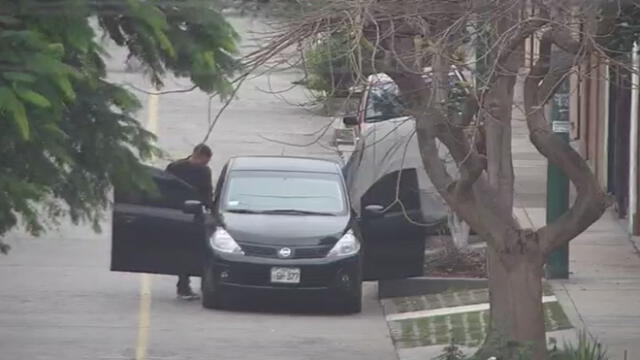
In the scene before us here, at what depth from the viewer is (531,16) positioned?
36.5 ft

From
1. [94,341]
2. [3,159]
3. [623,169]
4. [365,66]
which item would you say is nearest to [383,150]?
[623,169]

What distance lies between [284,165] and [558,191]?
313cm

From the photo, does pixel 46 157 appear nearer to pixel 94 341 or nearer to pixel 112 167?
pixel 112 167

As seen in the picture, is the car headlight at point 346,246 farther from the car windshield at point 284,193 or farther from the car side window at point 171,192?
the car side window at point 171,192

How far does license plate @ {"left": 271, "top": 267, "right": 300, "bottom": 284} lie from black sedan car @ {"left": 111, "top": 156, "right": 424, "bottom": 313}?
0.01 meters

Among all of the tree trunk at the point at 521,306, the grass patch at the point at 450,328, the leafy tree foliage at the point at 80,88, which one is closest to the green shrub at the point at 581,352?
the tree trunk at the point at 521,306

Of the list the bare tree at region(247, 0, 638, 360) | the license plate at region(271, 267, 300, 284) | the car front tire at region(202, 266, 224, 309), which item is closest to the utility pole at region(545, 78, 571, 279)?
the license plate at region(271, 267, 300, 284)

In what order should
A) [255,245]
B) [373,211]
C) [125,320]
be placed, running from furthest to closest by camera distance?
[373,211] → [255,245] → [125,320]

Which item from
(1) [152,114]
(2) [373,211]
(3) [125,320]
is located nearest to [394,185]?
(2) [373,211]

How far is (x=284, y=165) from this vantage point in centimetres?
1809

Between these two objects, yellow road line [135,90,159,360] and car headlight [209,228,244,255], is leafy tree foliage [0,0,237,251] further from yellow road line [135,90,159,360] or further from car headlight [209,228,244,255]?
car headlight [209,228,244,255]

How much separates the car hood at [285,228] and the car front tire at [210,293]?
0.47 m

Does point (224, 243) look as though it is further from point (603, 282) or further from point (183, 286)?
point (603, 282)

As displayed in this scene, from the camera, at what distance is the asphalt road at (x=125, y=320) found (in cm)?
1450
